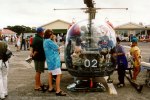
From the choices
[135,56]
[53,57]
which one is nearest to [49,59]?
[53,57]

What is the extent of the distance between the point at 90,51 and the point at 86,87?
979 millimetres

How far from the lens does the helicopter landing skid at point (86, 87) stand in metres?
9.61

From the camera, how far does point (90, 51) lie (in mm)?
9484

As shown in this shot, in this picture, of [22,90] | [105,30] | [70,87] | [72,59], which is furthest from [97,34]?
[22,90]

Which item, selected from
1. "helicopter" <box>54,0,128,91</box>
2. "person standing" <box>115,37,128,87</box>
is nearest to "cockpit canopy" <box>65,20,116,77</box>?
"helicopter" <box>54,0,128,91</box>

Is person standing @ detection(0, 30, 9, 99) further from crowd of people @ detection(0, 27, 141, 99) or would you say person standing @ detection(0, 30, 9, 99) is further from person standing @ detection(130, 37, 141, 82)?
person standing @ detection(130, 37, 141, 82)

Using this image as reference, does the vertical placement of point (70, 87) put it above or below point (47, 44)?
below

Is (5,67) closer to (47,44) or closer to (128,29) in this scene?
(47,44)

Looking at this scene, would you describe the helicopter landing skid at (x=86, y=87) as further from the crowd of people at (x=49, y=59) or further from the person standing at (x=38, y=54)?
the person standing at (x=38, y=54)

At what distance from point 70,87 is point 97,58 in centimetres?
116

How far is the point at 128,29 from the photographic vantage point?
89062 mm

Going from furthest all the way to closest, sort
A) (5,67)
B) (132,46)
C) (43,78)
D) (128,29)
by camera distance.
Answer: (128,29), (43,78), (132,46), (5,67)

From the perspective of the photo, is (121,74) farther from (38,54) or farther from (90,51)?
(38,54)

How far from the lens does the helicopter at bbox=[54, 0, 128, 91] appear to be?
9395mm
